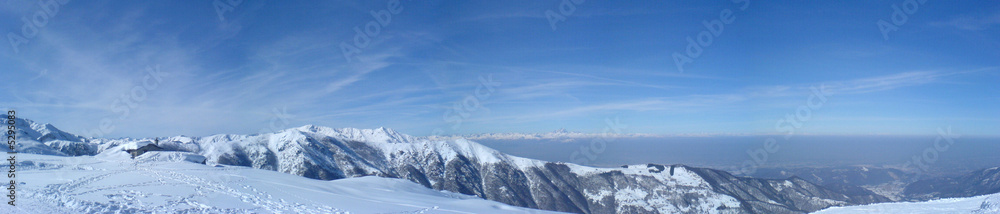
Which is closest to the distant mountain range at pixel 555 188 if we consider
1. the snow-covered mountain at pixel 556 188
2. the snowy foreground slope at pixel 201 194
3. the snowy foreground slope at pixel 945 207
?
the snow-covered mountain at pixel 556 188

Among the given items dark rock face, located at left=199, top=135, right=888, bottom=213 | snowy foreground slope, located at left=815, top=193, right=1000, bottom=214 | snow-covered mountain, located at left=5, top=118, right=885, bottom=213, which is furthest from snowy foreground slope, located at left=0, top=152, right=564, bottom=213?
dark rock face, located at left=199, top=135, right=888, bottom=213

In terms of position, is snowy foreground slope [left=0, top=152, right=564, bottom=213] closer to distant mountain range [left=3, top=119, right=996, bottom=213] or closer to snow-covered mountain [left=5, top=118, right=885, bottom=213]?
distant mountain range [left=3, top=119, right=996, bottom=213]

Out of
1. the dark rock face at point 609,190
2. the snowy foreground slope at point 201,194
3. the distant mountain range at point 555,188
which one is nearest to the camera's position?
the snowy foreground slope at point 201,194

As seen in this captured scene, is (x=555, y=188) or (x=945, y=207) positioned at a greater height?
(x=555, y=188)

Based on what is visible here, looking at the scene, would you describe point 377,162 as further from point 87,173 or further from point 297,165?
point 87,173

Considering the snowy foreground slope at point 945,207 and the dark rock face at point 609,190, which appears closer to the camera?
the snowy foreground slope at point 945,207

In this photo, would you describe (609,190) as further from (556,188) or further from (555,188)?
(555,188)

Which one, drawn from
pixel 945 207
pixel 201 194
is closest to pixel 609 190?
pixel 945 207

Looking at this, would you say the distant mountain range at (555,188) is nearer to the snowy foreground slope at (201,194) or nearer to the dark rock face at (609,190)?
the dark rock face at (609,190)

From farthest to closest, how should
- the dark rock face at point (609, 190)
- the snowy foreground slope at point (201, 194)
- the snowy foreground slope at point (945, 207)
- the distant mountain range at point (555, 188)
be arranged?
the dark rock face at point (609, 190)
the distant mountain range at point (555, 188)
the snowy foreground slope at point (945, 207)
the snowy foreground slope at point (201, 194)
